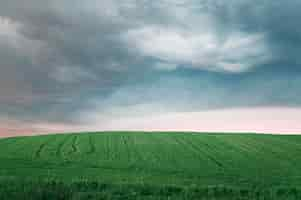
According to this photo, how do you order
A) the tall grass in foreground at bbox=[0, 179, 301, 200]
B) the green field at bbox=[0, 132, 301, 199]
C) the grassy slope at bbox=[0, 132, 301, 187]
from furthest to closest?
the grassy slope at bbox=[0, 132, 301, 187], the green field at bbox=[0, 132, 301, 199], the tall grass in foreground at bbox=[0, 179, 301, 200]

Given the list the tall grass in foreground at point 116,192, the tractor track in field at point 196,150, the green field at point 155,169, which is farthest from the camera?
the tractor track in field at point 196,150

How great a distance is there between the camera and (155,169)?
34531 mm

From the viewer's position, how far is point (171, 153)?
157 feet

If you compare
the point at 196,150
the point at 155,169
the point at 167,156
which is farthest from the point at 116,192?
the point at 196,150

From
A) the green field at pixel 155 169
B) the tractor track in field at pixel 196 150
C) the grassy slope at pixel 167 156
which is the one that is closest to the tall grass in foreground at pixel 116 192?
the green field at pixel 155 169

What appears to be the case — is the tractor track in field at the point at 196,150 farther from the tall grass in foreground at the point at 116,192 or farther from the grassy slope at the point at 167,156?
the tall grass in foreground at the point at 116,192

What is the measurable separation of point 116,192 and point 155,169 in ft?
58.6

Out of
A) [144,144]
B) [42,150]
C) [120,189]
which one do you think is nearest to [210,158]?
[144,144]

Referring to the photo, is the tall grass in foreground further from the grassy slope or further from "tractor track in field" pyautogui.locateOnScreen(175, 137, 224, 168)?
"tractor track in field" pyautogui.locateOnScreen(175, 137, 224, 168)

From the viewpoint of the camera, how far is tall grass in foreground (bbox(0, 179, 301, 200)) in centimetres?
1500

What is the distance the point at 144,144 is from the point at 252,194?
131 ft

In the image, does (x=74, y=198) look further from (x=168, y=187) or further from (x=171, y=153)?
(x=171, y=153)

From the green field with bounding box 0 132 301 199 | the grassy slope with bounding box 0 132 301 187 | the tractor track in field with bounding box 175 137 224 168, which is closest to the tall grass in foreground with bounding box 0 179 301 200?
the green field with bounding box 0 132 301 199

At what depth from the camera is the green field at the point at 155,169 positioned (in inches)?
667
